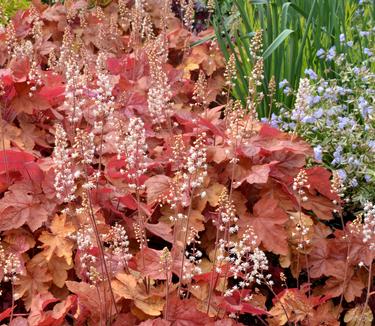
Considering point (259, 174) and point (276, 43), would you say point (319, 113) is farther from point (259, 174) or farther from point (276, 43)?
point (259, 174)

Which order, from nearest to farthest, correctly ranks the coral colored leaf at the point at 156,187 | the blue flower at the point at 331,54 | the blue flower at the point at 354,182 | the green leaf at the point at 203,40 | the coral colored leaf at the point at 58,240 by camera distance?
the coral colored leaf at the point at 58,240 → the coral colored leaf at the point at 156,187 → the blue flower at the point at 354,182 → the blue flower at the point at 331,54 → the green leaf at the point at 203,40

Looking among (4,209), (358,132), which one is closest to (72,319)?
(4,209)

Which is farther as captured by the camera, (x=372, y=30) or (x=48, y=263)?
(x=372, y=30)

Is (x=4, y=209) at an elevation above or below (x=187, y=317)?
above

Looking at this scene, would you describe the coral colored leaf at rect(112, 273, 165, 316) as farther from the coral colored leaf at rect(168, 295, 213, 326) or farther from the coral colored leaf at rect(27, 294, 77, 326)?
the coral colored leaf at rect(27, 294, 77, 326)

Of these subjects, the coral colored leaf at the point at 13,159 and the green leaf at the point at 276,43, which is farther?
the green leaf at the point at 276,43

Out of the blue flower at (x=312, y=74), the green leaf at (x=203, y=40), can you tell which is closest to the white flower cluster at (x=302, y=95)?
the blue flower at (x=312, y=74)

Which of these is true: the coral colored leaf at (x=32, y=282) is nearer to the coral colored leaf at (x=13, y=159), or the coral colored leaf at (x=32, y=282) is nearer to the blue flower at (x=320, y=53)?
the coral colored leaf at (x=13, y=159)

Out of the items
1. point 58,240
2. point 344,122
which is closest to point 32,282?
point 58,240

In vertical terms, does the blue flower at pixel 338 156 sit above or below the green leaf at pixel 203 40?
below

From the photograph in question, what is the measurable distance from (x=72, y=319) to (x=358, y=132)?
1658 millimetres

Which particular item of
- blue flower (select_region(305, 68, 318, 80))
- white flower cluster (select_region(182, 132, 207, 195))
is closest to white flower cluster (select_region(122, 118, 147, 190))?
white flower cluster (select_region(182, 132, 207, 195))

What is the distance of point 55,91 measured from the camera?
11.8 ft

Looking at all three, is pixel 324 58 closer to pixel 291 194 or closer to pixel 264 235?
pixel 291 194
